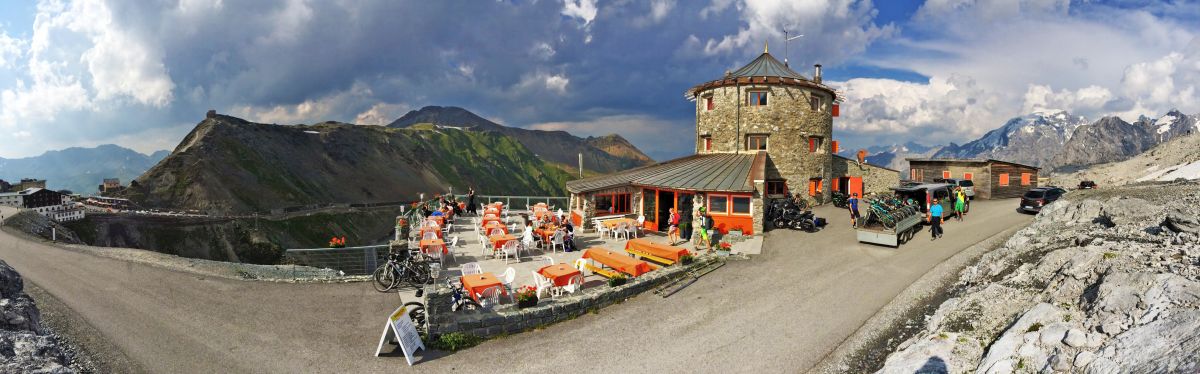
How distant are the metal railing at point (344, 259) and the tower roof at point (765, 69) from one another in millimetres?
22711

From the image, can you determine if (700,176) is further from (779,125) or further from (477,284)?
(477,284)

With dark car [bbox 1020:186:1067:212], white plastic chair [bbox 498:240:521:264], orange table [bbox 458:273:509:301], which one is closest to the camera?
orange table [bbox 458:273:509:301]

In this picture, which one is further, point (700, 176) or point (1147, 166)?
point (1147, 166)

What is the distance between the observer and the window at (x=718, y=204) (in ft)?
71.3

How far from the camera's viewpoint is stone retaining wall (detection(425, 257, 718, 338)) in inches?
391

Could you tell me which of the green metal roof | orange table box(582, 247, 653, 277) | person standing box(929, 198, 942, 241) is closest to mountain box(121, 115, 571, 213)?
the green metal roof

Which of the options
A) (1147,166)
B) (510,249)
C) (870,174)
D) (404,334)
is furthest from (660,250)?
(1147,166)

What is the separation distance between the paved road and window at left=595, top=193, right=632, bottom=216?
10028 mm

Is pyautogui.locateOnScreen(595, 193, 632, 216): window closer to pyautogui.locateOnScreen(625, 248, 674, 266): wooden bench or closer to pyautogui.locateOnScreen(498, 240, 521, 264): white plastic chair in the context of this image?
pyautogui.locateOnScreen(625, 248, 674, 266): wooden bench

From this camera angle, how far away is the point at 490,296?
11.5 m

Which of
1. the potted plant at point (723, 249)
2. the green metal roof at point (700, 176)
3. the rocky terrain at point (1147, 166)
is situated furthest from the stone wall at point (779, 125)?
the rocky terrain at point (1147, 166)

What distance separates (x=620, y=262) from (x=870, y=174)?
26.3 meters

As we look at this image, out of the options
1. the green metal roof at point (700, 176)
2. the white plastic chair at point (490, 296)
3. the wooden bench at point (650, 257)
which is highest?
the green metal roof at point (700, 176)

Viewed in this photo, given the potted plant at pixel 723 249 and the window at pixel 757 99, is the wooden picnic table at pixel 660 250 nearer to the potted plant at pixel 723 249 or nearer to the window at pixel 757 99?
the potted plant at pixel 723 249
